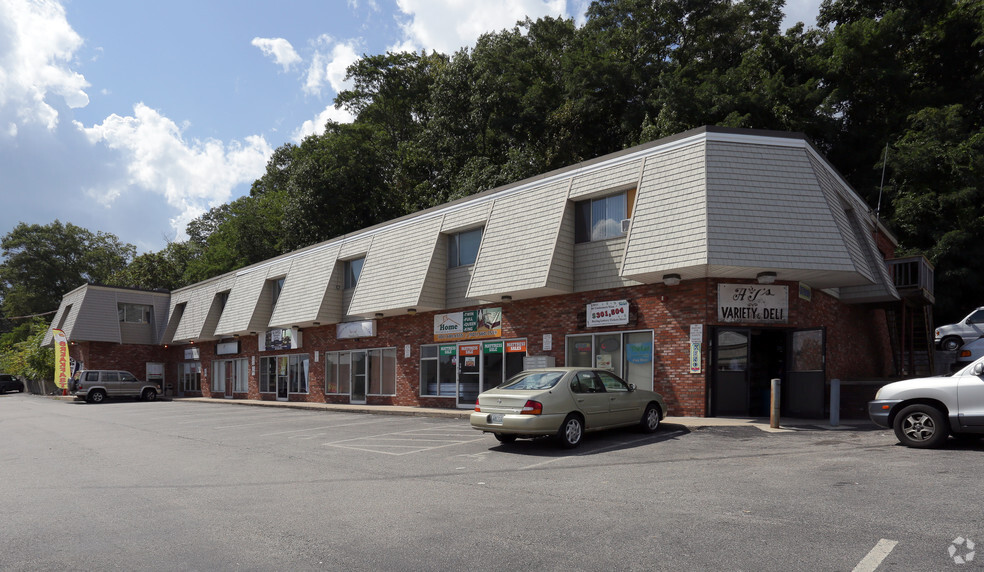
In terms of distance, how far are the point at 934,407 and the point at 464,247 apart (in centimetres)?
1484

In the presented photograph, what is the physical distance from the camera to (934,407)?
10164 mm

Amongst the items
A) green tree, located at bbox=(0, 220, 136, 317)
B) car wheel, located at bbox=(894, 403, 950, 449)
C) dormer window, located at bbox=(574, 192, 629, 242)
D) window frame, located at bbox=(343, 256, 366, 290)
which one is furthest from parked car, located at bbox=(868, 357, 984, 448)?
green tree, located at bbox=(0, 220, 136, 317)

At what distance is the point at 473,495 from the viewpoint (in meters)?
7.87

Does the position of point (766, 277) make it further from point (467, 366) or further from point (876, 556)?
point (876, 556)

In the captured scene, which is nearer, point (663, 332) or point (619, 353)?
point (663, 332)

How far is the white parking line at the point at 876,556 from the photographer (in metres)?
4.84

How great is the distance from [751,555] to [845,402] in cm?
1314

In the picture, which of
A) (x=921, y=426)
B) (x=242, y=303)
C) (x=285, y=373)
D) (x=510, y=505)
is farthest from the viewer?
(x=242, y=303)

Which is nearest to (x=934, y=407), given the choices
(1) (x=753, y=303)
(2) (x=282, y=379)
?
(1) (x=753, y=303)

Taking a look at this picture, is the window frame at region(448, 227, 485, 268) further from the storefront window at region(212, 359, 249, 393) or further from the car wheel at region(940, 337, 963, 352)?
the car wheel at region(940, 337, 963, 352)

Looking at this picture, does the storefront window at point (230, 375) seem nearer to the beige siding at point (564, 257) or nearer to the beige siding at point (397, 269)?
the beige siding at point (397, 269)

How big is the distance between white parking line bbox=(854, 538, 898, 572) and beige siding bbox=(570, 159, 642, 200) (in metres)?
12.6

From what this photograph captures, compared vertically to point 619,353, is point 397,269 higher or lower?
higher

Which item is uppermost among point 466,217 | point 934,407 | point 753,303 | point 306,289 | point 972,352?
point 466,217
